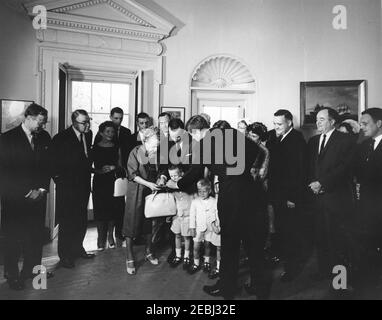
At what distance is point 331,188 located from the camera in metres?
2.75

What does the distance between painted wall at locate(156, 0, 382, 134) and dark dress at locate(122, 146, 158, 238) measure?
1.97 m

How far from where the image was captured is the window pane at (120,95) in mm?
4801

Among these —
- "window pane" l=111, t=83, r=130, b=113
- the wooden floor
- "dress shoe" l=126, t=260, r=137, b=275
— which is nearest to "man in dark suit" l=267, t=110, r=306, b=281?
the wooden floor

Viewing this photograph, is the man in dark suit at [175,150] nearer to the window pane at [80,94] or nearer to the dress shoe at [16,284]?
the dress shoe at [16,284]

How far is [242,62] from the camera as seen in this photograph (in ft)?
16.1

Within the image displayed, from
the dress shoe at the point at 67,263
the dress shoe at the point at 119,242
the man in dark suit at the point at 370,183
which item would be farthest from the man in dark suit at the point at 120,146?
the man in dark suit at the point at 370,183

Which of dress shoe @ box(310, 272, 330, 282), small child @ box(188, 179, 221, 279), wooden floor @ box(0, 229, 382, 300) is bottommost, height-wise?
wooden floor @ box(0, 229, 382, 300)

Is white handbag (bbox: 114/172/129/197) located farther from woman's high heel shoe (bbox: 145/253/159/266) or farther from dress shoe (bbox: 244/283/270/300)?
dress shoe (bbox: 244/283/270/300)

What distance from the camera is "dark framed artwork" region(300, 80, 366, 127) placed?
484 cm

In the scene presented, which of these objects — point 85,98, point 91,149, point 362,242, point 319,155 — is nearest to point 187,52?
point 85,98

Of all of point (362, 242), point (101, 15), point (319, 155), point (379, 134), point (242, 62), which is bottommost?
point (362, 242)
